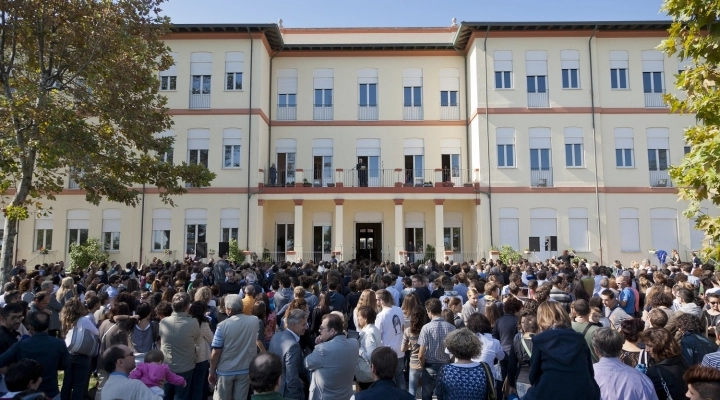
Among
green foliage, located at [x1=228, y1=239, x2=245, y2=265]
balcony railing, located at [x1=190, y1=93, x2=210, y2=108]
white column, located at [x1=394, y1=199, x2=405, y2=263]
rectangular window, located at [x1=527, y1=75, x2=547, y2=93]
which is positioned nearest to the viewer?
green foliage, located at [x1=228, y1=239, x2=245, y2=265]

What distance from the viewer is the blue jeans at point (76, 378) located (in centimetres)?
620

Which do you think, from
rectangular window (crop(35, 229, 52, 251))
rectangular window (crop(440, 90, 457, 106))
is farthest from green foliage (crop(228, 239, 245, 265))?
rectangular window (crop(440, 90, 457, 106))

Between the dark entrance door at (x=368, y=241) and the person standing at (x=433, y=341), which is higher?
the dark entrance door at (x=368, y=241)

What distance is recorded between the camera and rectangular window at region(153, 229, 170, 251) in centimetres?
2586

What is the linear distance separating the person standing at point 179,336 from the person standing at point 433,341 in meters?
2.82

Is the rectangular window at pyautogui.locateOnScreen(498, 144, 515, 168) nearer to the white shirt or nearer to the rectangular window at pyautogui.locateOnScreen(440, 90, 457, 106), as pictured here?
the rectangular window at pyautogui.locateOnScreen(440, 90, 457, 106)

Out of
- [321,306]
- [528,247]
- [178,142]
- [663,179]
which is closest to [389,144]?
[528,247]

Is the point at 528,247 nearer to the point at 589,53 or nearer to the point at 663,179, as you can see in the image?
the point at 663,179

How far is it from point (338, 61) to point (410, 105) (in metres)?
4.74

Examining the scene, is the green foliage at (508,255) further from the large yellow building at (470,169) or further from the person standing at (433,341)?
the person standing at (433,341)

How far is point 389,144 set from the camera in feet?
92.0

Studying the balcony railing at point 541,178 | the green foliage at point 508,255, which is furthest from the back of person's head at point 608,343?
the balcony railing at point 541,178

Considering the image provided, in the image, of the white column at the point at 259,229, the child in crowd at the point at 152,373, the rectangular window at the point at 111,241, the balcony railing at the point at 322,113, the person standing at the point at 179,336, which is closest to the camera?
the child in crowd at the point at 152,373

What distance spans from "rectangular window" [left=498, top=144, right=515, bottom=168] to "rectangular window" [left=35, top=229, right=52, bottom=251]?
23.5 m
